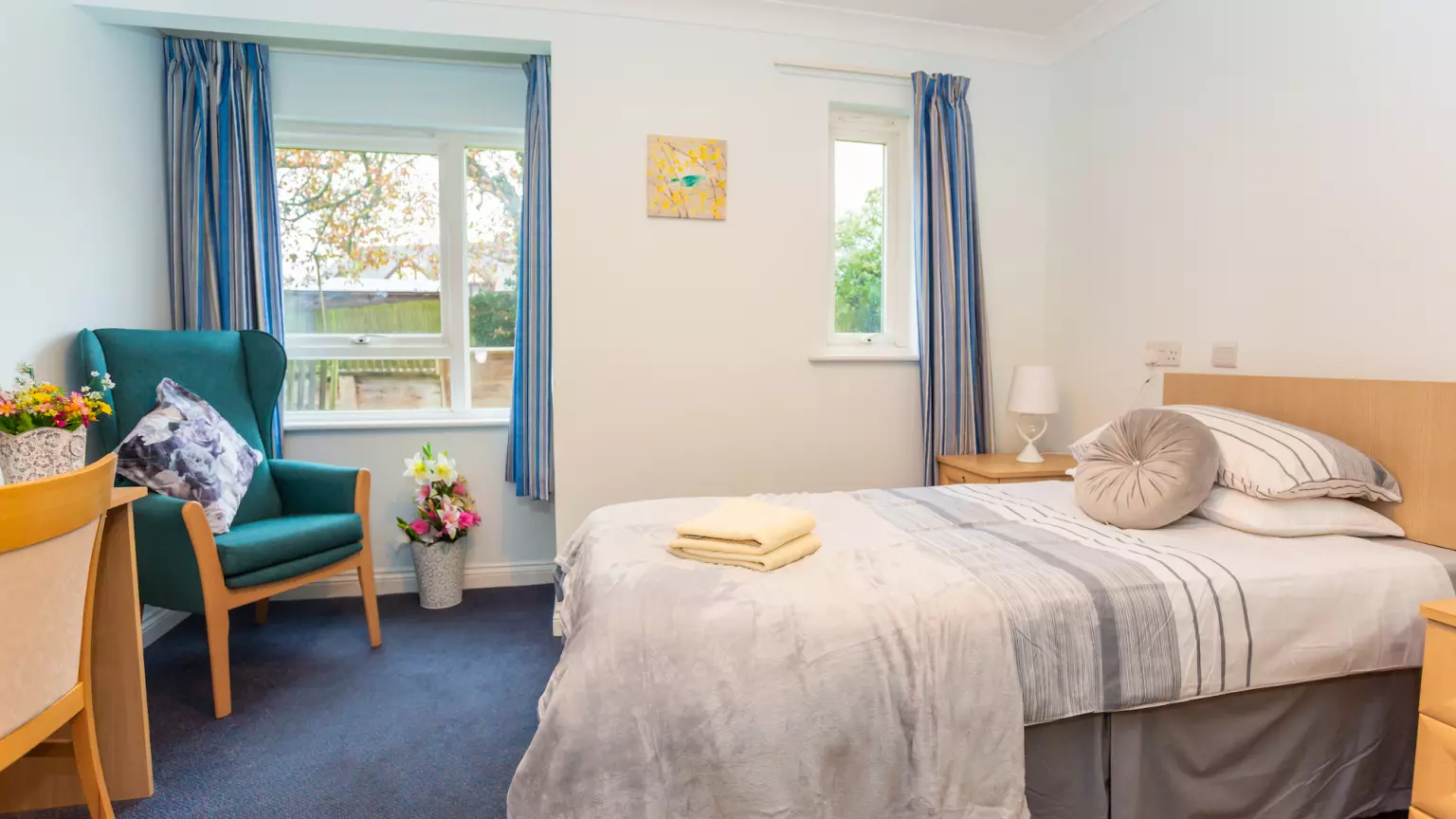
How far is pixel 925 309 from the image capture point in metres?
3.16

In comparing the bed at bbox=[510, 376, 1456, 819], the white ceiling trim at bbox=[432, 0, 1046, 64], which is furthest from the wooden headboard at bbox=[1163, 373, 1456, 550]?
the white ceiling trim at bbox=[432, 0, 1046, 64]

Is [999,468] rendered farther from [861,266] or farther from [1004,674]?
[1004,674]

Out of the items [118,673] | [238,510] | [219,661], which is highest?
[238,510]

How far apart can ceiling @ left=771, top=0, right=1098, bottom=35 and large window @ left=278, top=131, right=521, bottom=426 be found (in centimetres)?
161

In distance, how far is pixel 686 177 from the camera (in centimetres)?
297

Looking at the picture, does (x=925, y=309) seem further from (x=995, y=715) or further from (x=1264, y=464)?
(x=995, y=715)

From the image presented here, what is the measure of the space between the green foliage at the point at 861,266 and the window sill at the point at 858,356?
0.17 m

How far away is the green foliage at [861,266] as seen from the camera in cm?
334

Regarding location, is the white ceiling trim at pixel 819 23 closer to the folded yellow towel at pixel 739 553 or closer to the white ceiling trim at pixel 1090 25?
the white ceiling trim at pixel 1090 25

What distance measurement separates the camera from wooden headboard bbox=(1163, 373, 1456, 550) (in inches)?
70.7

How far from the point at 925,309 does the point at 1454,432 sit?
5.67 feet

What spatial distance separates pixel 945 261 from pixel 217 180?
3.05m

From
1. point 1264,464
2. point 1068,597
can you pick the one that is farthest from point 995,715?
point 1264,464

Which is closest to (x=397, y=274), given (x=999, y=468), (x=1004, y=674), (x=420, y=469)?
(x=420, y=469)
